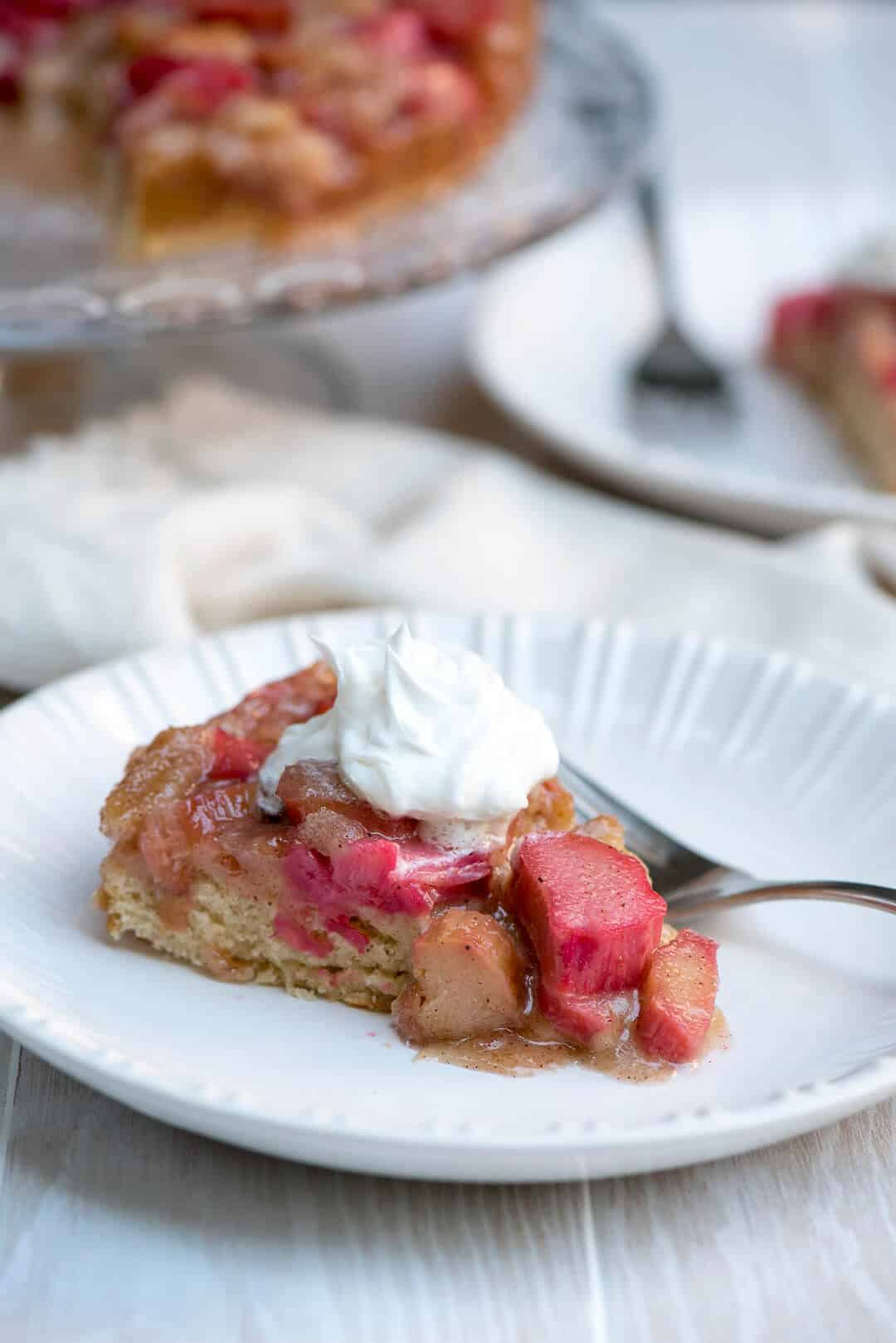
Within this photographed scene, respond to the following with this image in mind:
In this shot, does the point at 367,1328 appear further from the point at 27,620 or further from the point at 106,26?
the point at 106,26

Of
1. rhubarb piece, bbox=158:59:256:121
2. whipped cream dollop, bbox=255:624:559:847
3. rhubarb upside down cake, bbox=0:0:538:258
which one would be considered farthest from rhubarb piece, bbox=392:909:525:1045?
rhubarb piece, bbox=158:59:256:121

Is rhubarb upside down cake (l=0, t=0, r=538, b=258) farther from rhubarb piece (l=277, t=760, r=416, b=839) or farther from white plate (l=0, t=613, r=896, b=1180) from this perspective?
rhubarb piece (l=277, t=760, r=416, b=839)

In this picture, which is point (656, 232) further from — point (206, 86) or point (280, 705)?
point (280, 705)

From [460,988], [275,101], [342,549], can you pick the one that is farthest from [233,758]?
[275,101]

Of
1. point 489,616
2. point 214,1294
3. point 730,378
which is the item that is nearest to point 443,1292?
point 214,1294

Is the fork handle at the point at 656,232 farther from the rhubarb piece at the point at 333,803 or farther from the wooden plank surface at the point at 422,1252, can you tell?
the wooden plank surface at the point at 422,1252

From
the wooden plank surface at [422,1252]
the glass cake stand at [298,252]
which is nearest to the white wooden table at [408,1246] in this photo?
the wooden plank surface at [422,1252]
